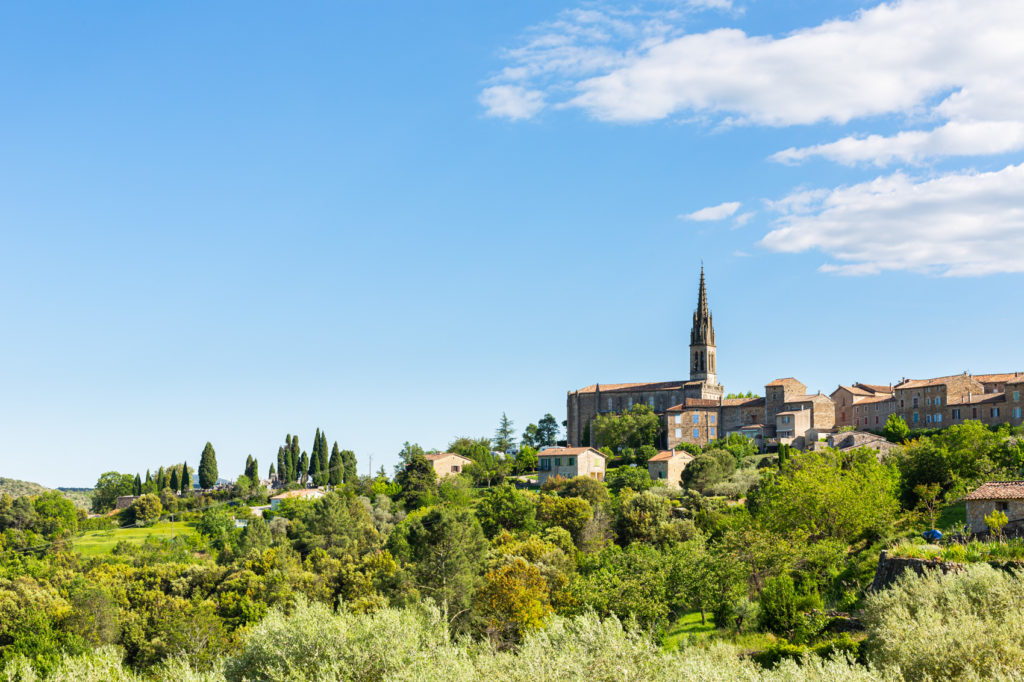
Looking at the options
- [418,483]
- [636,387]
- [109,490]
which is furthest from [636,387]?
[109,490]

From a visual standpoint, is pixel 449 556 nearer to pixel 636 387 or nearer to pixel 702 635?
pixel 702 635

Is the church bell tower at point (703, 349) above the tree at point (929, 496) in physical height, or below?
above

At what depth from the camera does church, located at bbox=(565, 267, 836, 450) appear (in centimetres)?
10131

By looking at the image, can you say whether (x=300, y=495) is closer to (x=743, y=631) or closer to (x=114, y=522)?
(x=114, y=522)

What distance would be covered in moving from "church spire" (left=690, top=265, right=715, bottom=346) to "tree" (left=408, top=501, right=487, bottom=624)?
67671 mm

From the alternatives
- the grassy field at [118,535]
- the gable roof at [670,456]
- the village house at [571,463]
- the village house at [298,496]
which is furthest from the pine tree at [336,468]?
the gable roof at [670,456]

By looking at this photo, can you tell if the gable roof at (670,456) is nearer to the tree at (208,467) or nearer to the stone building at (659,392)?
the stone building at (659,392)

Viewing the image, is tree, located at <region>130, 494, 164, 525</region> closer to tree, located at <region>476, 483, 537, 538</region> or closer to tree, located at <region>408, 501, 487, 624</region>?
tree, located at <region>476, 483, 537, 538</region>

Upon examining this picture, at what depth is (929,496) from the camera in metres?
57.1

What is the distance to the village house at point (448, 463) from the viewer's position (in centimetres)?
10644

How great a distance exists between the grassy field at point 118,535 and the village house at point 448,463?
26.3m

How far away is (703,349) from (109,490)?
3277 inches

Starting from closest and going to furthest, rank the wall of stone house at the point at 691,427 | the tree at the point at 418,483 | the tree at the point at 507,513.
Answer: the tree at the point at 507,513 → the tree at the point at 418,483 → the wall of stone house at the point at 691,427

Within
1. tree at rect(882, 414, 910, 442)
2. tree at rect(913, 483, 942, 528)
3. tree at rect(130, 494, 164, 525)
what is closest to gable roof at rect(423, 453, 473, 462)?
tree at rect(130, 494, 164, 525)
